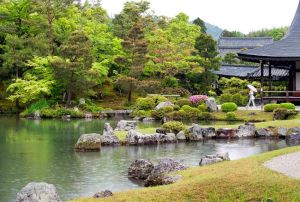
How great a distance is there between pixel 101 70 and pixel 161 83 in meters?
5.06

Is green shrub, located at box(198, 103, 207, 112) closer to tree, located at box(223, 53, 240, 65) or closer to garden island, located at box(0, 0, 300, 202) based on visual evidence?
garden island, located at box(0, 0, 300, 202)

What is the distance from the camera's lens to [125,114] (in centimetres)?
3756

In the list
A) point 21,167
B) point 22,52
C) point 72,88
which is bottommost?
point 21,167

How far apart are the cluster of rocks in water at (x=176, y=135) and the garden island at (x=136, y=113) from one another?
5 cm

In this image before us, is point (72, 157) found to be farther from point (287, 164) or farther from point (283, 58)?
point (283, 58)

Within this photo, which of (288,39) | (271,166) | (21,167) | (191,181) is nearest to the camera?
(191,181)

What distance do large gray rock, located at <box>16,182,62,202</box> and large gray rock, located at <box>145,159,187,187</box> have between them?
11.3 ft

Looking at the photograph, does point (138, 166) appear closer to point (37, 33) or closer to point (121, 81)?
point (121, 81)

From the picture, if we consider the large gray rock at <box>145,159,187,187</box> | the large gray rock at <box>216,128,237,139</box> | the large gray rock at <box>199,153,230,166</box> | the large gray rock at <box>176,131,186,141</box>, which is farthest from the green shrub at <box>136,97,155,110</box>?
the large gray rock at <box>145,159,187,187</box>

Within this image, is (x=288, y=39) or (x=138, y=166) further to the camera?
(x=288, y=39)

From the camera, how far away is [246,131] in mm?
23500

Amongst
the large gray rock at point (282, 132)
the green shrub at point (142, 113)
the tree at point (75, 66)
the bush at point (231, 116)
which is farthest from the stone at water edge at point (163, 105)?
the large gray rock at point (282, 132)

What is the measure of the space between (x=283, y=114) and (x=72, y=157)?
1408 centimetres

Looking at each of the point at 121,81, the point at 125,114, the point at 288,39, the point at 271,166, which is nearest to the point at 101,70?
the point at 121,81
